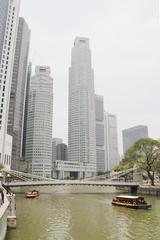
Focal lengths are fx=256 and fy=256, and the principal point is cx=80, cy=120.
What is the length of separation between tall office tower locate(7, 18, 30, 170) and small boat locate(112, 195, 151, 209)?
116730 millimetres

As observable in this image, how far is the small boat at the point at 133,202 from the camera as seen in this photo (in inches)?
1697

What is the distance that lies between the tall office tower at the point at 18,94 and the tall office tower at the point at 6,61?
111ft

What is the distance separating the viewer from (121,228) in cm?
2798

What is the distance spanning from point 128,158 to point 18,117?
99829mm

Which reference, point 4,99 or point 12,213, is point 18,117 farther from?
point 12,213

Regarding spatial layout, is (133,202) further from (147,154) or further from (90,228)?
(147,154)

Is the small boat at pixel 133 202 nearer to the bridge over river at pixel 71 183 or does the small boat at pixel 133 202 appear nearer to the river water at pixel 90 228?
the river water at pixel 90 228

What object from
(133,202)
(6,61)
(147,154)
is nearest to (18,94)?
(6,61)

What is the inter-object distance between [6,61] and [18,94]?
153 ft

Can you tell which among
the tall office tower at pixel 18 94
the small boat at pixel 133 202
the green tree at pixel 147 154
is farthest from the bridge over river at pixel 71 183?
the tall office tower at pixel 18 94

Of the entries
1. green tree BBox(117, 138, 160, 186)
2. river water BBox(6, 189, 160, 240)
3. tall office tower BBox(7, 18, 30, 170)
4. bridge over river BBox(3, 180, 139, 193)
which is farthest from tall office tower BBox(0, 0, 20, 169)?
river water BBox(6, 189, 160, 240)

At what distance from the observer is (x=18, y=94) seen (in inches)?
6619

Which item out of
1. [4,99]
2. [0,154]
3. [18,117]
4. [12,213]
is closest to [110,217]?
[12,213]

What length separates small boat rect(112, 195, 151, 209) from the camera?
43.1 meters
